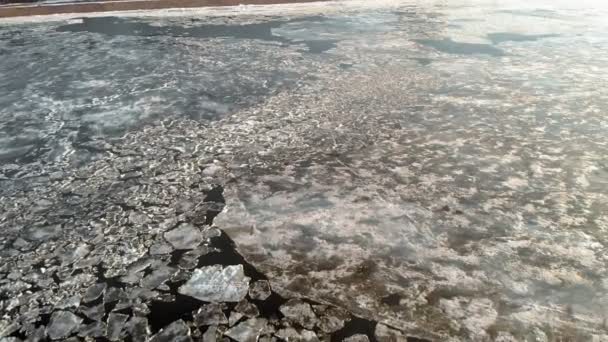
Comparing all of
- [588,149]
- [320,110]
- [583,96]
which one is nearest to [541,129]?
[588,149]

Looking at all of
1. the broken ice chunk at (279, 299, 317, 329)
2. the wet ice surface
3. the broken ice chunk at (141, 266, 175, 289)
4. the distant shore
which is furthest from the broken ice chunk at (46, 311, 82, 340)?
the distant shore

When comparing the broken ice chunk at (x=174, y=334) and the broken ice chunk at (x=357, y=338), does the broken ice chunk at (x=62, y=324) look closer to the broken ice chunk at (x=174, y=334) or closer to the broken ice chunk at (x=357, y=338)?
the broken ice chunk at (x=174, y=334)

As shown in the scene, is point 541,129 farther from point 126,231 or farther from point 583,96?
point 126,231

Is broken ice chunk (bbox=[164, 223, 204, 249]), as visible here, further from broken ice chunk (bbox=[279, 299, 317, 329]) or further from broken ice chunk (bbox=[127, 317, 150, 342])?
broken ice chunk (bbox=[279, 299, 317, 329])

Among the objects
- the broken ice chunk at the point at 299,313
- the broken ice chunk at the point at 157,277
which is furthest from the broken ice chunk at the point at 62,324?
the broken ice chunk at the point at 299,313

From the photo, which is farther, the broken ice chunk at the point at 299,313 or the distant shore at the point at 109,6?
the distant shore at the point at 109,6
